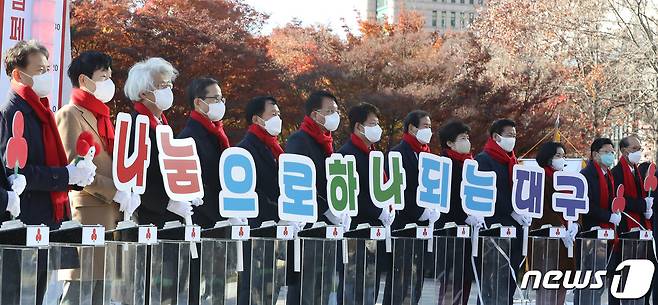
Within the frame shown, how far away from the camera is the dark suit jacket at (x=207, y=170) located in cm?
727

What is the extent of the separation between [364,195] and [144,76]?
6.46 feet

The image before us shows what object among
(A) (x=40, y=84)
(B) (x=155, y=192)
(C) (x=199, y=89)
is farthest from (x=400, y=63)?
(A) (x=40, y=84)

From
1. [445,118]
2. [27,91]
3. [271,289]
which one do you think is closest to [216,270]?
[271,289]

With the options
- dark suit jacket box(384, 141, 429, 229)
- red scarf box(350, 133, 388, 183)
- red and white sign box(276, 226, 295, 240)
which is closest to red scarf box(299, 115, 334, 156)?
red scarf box(350, 133, 388, 183)

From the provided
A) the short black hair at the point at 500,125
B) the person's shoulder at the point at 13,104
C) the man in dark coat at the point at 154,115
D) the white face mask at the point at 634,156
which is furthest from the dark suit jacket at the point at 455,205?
the person's shoulder at the point at 13,104

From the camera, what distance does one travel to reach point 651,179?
1000 centimetres

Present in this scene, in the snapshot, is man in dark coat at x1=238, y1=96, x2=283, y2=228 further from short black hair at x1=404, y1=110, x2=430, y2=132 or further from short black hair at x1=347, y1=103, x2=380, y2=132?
short black hair at x1=404, y1=110, x2=430, y2=132

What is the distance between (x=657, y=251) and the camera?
9.89 m

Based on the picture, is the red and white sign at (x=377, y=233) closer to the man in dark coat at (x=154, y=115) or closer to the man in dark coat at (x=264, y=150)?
the man in dark coat at (x=264, y=150)

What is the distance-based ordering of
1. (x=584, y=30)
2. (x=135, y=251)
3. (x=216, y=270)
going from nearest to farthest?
(x=135, y=251) → (x=216, y=270) → (x=584, y=30)

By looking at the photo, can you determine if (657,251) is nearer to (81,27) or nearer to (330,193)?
(330,193)

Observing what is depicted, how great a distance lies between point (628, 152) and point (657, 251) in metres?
0.93

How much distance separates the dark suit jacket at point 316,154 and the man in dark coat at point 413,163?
30.3 inches

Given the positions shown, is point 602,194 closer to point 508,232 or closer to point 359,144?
point 508,232
